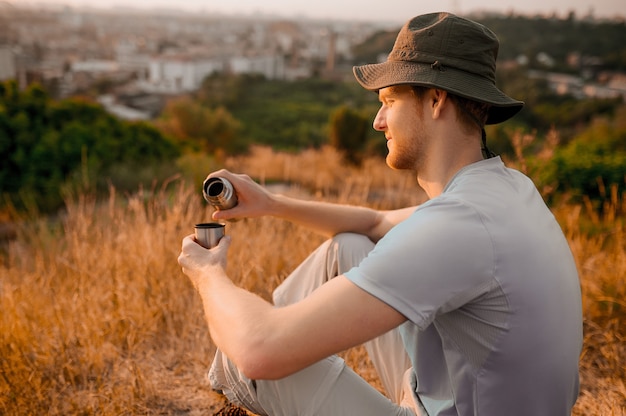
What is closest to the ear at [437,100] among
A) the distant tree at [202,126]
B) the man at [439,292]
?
the man at [439,292]

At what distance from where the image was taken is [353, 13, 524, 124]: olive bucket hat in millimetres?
1315

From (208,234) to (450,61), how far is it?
721mm

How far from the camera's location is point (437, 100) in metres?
1.35

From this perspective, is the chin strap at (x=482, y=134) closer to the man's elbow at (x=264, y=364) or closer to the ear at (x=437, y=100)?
the ear at (x=437, y=100)

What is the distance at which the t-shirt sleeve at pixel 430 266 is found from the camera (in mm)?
1037

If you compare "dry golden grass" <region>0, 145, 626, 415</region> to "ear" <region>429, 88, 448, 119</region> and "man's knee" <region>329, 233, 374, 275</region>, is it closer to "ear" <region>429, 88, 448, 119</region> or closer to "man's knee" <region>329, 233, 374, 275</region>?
"man's knee" <region>329, 233, 374, 275</region>

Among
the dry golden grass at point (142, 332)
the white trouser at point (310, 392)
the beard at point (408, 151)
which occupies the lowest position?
the dry golden grass at point (142, 332)

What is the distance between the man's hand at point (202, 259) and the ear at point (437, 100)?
594 mm

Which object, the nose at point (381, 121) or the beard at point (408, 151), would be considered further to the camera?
the nose at point (381, 121)

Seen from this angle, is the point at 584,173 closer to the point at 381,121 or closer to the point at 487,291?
the point at 381,121

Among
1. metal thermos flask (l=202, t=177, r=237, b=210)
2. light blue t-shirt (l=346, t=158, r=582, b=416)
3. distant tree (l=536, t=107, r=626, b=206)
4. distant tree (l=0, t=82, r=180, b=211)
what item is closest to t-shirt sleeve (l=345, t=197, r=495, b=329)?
light blue t-shirt (l=346, t=158, r=582, b=416)

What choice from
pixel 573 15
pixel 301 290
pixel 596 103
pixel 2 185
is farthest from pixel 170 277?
pixel 573 15

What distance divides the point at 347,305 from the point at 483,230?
0.30 meters

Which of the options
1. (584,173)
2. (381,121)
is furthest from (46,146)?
(381,121)
